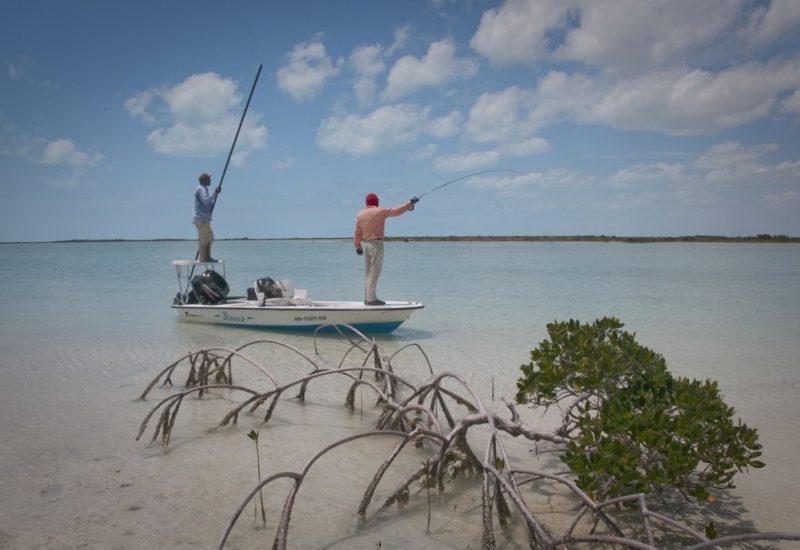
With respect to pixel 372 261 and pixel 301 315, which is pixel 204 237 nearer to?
pixel 301 315

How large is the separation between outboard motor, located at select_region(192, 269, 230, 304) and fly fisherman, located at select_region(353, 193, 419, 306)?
11.1 feet

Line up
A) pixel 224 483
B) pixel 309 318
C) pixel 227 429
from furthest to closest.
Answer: pixel 309 318
pixel 227 429
pixel 224 483

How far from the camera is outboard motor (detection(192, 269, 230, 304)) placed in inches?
427

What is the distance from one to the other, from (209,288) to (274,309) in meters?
1.89

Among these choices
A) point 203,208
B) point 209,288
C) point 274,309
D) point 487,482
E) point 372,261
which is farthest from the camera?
point 209,288

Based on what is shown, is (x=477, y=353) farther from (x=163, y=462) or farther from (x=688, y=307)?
(x=688, y=307)

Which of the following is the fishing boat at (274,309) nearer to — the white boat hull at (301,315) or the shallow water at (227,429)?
Answer: the white boat hull at (301,315)

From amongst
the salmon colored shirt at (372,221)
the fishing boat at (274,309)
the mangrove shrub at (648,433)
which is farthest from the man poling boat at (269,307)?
the mangrove shrub at (648,433)

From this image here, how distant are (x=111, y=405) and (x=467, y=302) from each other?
10.9 metres

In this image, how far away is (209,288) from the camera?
10859 mm

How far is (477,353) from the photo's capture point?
8.43 m

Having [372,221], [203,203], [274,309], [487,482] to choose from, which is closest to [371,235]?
[372,221]

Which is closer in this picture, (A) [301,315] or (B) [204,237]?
(A) [301,315]

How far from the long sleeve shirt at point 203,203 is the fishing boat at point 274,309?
0.98 meters
